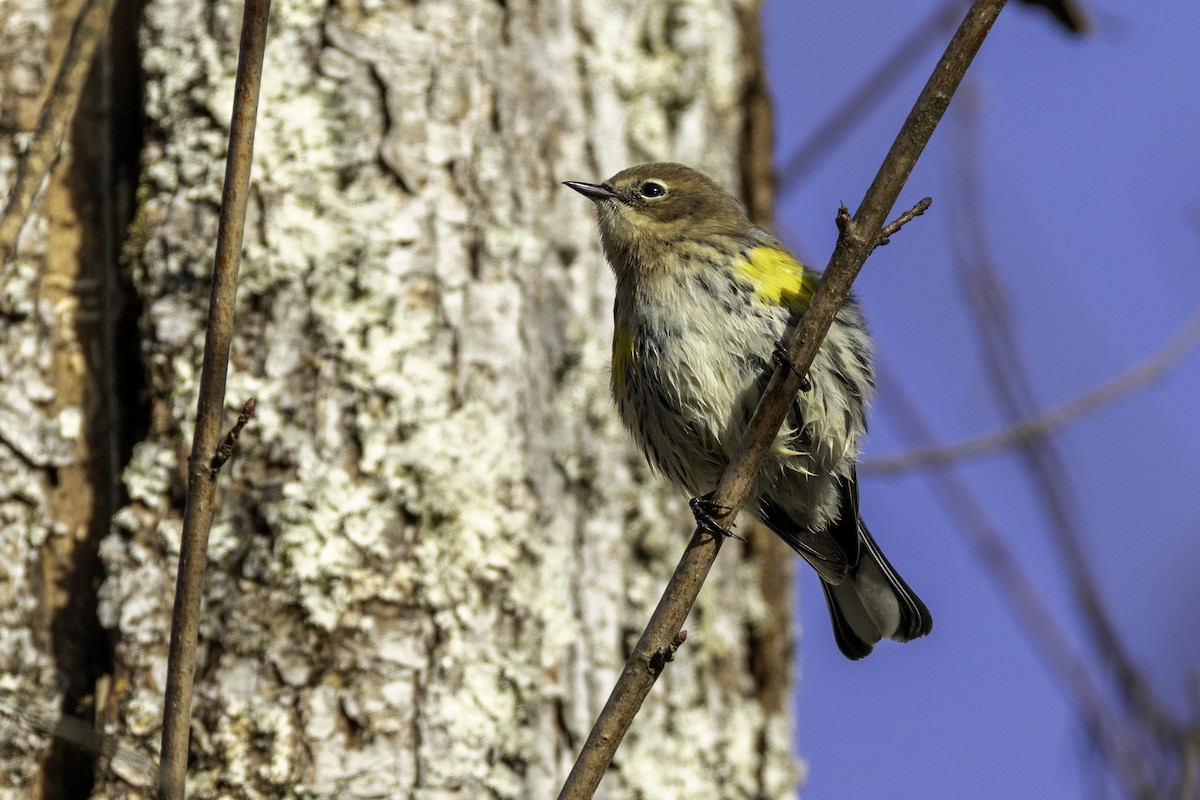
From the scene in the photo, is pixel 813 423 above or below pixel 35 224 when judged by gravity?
below

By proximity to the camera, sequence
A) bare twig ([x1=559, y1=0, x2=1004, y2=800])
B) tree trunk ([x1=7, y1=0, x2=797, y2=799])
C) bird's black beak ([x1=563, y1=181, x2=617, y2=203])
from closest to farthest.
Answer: bare twig ([x1=559, y1=0, x2=1004, y2=800]), tree trunk ([x1=7, y1=0, x2=797, y2=799]), bird's black beak ([x1=563, y1=181, x2=617, y2=203])

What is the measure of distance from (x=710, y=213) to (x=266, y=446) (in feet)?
5.20

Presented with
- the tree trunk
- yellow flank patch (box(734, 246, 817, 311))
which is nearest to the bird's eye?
the tree trunk

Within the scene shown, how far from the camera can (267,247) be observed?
360 cm

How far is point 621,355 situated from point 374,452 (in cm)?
76

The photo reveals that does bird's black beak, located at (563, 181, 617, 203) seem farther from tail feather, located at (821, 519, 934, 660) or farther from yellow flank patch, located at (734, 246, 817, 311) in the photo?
tail feather, located at (821, 519, 934, 660)

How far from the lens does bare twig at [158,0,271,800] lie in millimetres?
1931

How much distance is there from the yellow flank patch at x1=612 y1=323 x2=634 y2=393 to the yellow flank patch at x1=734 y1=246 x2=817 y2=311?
0.03 m

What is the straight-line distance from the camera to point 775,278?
142 inches

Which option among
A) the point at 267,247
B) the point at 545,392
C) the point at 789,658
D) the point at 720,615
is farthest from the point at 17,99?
the point at 789,658

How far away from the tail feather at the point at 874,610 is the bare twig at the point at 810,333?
1.56m

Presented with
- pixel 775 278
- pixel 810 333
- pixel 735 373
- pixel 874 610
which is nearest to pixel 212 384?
pixel 810 333

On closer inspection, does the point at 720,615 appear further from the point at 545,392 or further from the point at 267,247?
the point at 267,247

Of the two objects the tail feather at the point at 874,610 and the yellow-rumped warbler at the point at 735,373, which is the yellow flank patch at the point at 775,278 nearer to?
the yellow-rumped warbler at the point at 735,373
